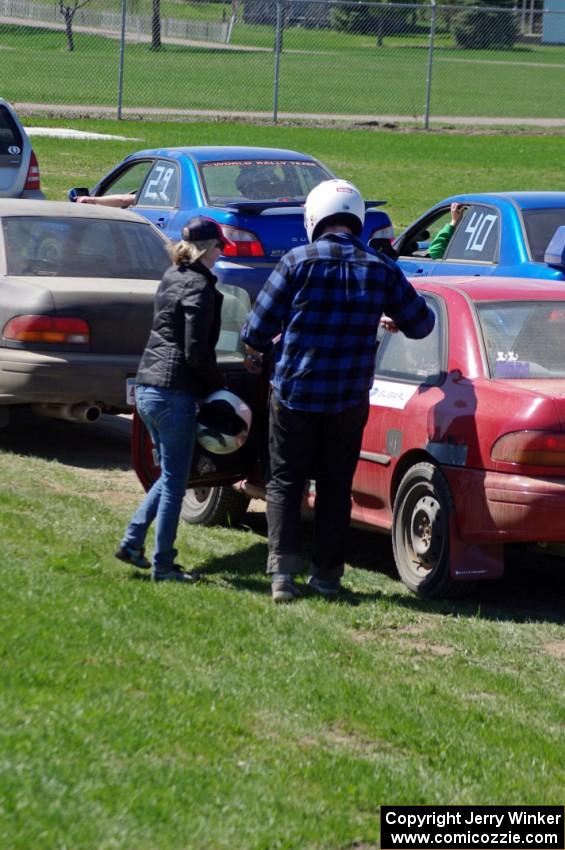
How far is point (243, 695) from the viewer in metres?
4.86

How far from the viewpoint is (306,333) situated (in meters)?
6.14

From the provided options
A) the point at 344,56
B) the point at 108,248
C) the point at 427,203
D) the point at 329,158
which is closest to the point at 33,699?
the point at 108,248

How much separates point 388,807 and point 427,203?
18021 millimetres

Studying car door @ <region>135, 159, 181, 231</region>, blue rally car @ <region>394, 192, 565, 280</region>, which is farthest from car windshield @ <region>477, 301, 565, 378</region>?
car door @ <region>135, 159, 181, 231</region>

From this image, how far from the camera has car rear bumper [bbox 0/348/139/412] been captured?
8.88 meters

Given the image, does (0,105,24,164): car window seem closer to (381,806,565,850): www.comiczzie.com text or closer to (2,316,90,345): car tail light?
(2,316,90,345): car tail light

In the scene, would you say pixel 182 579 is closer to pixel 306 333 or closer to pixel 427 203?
pixel 306 333

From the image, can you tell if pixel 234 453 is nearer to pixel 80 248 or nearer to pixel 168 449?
pixel 168 449

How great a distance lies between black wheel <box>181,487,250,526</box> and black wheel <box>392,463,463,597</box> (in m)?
1.18

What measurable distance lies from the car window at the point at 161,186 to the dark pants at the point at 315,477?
7794 mm

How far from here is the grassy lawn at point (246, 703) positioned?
395 centimetres

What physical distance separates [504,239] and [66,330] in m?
3.39

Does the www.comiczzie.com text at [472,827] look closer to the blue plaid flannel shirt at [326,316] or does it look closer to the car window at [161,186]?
the blue plaid flannel shirt at [326,316]

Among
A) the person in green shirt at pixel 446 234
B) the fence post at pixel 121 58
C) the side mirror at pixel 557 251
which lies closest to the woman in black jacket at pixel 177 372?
the side mirror at pixel 557 251
